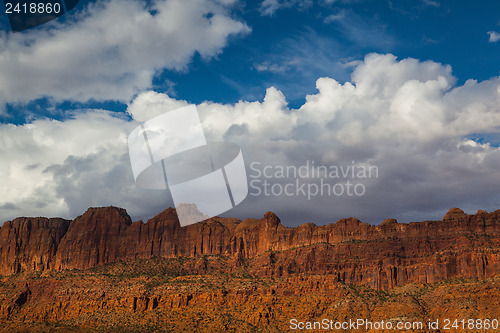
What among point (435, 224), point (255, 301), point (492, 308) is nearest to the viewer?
point (492, 308)

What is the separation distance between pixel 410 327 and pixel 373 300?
21.6m

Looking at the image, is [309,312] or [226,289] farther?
[226,289]

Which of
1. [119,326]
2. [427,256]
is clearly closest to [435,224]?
[427,256]

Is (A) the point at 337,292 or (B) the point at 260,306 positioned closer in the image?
(B) the point at 260,306

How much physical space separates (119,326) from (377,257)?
88267mm

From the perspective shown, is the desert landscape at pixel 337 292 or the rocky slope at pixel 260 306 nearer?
the rocky slope at pixel 260 306

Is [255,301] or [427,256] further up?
[427,256]

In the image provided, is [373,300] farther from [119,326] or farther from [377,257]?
[119,326]

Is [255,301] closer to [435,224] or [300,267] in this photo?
[300,267]

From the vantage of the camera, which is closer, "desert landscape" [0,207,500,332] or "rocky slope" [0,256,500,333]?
"rocky slope" [0,256,500,333]

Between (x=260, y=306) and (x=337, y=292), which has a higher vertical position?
(x=337, y=292)

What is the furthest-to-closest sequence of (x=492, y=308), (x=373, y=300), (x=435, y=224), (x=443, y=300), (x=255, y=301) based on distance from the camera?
(x=435, y=224) < (x=255, y=301) < (x=373, y=300) < (x=443, y=300) < (x=492, y=308)

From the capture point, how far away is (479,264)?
17262cm

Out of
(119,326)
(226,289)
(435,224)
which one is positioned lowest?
(119,326)
